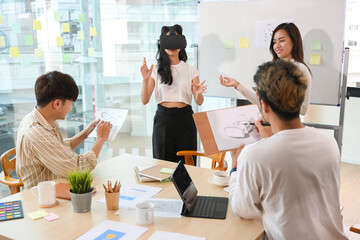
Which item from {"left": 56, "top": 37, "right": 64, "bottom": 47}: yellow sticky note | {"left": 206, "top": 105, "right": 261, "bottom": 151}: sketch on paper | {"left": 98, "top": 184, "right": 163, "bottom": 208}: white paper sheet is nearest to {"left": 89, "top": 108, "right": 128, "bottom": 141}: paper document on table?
{"left": 98, "top": 184, "right": 163, "bottom": 208}: white paper sheet

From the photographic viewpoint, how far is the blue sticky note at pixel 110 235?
1394 mm

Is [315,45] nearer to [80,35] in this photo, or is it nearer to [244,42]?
[244,42]

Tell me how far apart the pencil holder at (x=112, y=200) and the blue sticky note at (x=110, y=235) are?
19cm

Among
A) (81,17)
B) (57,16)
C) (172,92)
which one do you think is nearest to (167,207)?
(172,92)

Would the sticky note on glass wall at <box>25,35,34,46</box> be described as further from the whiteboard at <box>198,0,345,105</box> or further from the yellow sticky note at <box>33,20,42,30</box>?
the whiteboard at <box>198,0,345,105</box>

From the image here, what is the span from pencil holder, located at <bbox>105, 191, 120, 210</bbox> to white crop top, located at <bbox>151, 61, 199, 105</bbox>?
4.72 ft

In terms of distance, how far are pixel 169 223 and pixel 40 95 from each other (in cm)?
99

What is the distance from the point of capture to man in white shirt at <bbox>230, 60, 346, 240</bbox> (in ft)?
4.29

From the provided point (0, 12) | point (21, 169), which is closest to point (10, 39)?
point (0, 12)

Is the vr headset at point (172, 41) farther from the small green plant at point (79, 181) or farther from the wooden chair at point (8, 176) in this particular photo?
the small green plant at point (79, 181)

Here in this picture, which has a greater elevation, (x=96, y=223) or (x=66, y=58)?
(x=66, y=58)

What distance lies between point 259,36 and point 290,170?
2272mm

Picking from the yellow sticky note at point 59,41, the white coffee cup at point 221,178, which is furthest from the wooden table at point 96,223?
the yellow sticky note at point 59,41

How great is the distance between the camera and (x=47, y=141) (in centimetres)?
188
